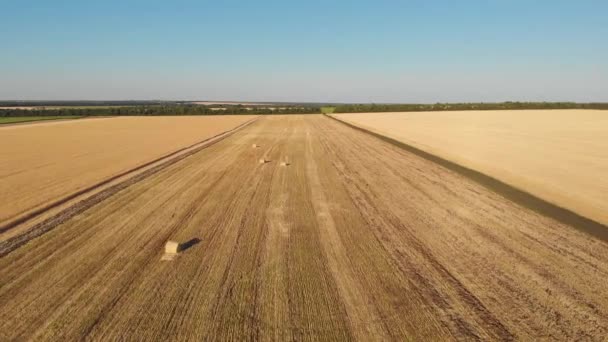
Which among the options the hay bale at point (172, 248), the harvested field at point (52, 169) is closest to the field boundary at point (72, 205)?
the harvested field at point (52, 169)

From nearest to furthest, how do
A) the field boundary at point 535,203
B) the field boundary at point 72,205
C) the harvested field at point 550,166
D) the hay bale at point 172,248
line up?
the hay bale at point 172,248
the field boundary at point 72,205
the field boundary at point 535,203
the harvested field at point 550,166

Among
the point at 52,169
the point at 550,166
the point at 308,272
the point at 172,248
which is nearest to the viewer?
the point at 308,272

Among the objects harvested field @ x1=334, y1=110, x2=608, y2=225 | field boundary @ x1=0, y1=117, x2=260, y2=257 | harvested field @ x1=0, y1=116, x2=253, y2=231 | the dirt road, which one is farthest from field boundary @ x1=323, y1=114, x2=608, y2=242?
harvested field @ x1=0, y1=116, x2=253, y2=231

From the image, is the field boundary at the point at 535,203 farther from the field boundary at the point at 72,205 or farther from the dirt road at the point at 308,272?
the field boundary at the point at 72,205

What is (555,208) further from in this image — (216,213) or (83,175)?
(83,175)

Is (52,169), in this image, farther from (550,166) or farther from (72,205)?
(550,166)

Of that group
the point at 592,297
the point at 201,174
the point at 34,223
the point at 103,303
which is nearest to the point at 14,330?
the point at 103,303

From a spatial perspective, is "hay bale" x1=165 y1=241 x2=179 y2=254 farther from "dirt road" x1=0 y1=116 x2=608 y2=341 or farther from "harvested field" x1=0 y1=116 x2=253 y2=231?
"harvested field" x1=0 y1=116 x2=253 y2=231

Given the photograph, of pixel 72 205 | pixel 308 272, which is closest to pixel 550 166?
pixel 308 272
